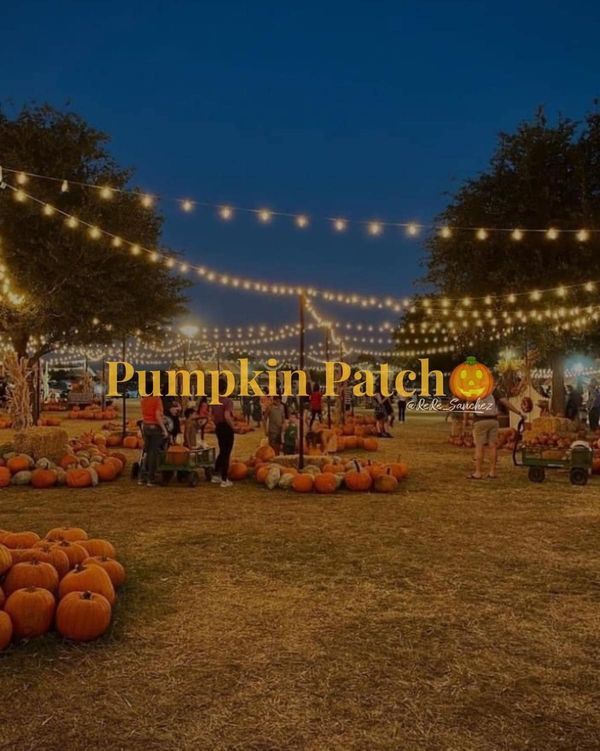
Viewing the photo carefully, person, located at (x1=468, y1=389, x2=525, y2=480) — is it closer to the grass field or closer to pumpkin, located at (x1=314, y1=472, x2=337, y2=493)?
pumpkin, located at (x1=314, y1=472, x2=337, y2=493)

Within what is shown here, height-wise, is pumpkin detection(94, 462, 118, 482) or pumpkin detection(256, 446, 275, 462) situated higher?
pumpkin detection(256, 446, 275, 462)

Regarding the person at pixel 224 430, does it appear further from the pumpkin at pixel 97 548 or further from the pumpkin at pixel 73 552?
the pumpkin at pixel 73 552

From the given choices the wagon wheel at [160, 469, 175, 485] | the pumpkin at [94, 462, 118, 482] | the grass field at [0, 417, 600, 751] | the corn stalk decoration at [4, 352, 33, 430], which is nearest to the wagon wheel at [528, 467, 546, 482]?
the grass field at [0, 417, 600, 751]

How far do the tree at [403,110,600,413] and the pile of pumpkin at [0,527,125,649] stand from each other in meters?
16.2

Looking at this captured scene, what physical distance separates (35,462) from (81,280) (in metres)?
8.01

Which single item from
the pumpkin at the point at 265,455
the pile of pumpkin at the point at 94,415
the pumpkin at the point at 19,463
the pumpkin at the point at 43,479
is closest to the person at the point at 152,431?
the pumpkin at the point at 43,479

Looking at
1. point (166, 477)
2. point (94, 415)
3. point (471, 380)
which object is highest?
point (471, 380)

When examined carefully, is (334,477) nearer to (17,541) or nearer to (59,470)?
(59,470)

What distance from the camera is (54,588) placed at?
16.1ft

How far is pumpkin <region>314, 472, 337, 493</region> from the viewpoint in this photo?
1059cm

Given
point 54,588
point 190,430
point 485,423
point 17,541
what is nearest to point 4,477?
point 190,430

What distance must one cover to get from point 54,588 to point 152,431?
6.14m

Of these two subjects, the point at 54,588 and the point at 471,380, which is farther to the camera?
the point at 471,380

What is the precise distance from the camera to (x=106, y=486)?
11.3m
